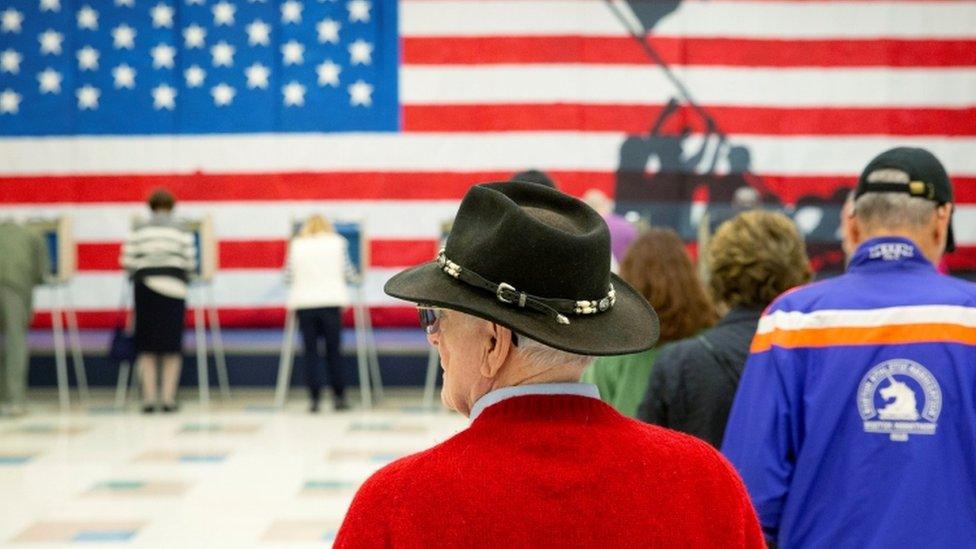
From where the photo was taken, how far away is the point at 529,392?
127cm

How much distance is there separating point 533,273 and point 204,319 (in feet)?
29.2

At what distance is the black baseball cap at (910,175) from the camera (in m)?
2.22

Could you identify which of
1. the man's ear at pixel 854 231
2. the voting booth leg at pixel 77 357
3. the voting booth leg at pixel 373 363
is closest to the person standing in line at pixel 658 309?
the man's ear at pixel 854 231

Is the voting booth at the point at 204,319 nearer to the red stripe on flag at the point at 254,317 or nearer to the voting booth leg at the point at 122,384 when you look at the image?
the voting booth leg at the point at 122,384

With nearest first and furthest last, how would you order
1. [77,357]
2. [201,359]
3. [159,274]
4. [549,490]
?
Answer: [549,490], [159,274], [201,359], [77,357]

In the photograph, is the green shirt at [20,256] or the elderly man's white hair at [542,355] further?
the green shirt at [20,256]

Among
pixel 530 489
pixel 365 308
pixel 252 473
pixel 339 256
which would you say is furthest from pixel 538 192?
pixel 365 308

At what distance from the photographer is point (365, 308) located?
9883 mm

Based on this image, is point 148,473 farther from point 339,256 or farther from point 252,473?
point 339,256

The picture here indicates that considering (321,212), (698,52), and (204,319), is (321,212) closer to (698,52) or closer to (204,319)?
(204,319)

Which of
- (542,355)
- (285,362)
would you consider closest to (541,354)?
(542,355)

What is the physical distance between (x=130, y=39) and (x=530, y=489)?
9.28 meters

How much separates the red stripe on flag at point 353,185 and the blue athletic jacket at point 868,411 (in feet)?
25.0

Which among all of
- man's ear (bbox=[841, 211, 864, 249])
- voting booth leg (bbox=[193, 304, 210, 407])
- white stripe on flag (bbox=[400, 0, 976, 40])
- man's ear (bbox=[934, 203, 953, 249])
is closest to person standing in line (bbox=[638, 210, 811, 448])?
man's ear (bbox=[841, 211, 864, 249])
